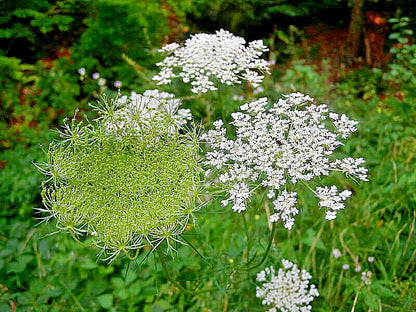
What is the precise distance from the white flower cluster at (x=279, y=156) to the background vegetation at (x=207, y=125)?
160mm

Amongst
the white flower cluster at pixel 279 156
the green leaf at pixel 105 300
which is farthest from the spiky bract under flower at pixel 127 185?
the green leaf at pixel 105 300

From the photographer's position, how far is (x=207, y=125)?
4414 millimetres

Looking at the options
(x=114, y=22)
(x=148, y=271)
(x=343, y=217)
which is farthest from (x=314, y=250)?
(x=114, y=22)

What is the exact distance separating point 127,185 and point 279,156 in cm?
61

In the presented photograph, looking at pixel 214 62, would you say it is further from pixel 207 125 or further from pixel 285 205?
pixel 207 125

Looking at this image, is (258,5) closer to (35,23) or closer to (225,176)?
(35,23)

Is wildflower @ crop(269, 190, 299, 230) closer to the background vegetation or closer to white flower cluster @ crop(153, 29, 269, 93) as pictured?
the background vegetation

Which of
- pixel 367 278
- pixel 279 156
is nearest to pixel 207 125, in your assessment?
pixel 367 278

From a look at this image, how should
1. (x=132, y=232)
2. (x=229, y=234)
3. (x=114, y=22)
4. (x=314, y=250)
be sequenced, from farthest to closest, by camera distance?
(x=114, y=22), (x=229, y=234), (x=314, y=250), (x=132, y=232)

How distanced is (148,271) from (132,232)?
1.68 meters

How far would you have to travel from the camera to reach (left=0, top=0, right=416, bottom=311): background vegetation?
3164mm

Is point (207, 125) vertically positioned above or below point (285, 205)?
below

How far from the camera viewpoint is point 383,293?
3061 mm

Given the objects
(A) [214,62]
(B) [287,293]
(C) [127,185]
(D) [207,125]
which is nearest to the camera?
(C) [127,185]
